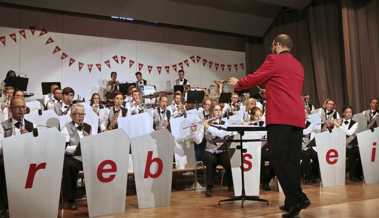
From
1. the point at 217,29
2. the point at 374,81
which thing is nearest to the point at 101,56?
the point at 217,29

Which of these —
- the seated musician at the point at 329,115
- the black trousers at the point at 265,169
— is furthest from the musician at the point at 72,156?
the seated musician at the point at 329,115

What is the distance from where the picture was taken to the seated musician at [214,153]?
5215 millimetres

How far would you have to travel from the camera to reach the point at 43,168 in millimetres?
3518

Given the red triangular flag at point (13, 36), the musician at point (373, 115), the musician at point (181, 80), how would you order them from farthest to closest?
the musician at point (181, 80), the red triangular flag at point (13, 36), the musician at point (373, 115)

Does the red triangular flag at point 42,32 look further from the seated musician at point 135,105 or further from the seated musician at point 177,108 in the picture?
the seated musician at point 177,108

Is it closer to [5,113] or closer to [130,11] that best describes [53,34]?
[130,11]

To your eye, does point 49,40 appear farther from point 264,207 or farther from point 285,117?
point 285,117

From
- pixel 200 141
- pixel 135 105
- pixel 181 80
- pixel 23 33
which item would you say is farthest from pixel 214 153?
pixel 23 33

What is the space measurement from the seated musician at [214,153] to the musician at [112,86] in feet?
11.6

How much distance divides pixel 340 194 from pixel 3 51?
638 cm

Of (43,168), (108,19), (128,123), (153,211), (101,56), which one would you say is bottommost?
(153,211)

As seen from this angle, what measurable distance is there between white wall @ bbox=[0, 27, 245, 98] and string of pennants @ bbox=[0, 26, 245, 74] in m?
0.04

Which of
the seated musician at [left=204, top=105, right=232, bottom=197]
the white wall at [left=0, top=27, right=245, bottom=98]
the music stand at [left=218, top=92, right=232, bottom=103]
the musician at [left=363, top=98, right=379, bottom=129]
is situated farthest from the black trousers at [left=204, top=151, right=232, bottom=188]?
the white wall at [left=0, top=27, right=245, bottom=98]

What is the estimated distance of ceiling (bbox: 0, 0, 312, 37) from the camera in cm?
864
